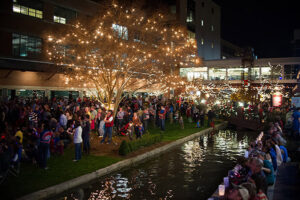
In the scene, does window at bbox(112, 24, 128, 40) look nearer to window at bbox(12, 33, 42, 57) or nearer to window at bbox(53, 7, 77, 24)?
window at bbox(12, 33, 42, 57)

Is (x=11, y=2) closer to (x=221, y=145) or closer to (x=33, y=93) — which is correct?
(x=33, y=93)

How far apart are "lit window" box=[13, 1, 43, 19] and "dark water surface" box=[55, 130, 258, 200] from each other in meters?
20.9

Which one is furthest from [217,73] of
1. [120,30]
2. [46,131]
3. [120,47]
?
[46,131]

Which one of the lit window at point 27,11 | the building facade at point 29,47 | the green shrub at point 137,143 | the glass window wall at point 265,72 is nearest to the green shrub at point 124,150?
the green shrub at point 137,143

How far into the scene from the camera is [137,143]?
13516 millimetres

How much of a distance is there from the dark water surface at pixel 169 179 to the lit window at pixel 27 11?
20.9 meters

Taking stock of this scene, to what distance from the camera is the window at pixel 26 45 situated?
26.3m

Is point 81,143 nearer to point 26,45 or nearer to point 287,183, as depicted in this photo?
point 287,183

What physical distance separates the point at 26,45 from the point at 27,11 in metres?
3.29

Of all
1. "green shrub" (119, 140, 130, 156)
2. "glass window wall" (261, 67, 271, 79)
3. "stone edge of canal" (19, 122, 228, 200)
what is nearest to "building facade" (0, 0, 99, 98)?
"stone edge of canal" (19, 122, 228, 200)

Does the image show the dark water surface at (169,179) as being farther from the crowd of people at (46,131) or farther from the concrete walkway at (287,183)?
the crowd of people at (46,131)

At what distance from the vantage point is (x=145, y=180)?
9562 mm

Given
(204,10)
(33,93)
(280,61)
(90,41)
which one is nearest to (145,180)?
(90,41)

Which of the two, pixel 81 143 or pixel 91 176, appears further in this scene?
pixel 81 143
